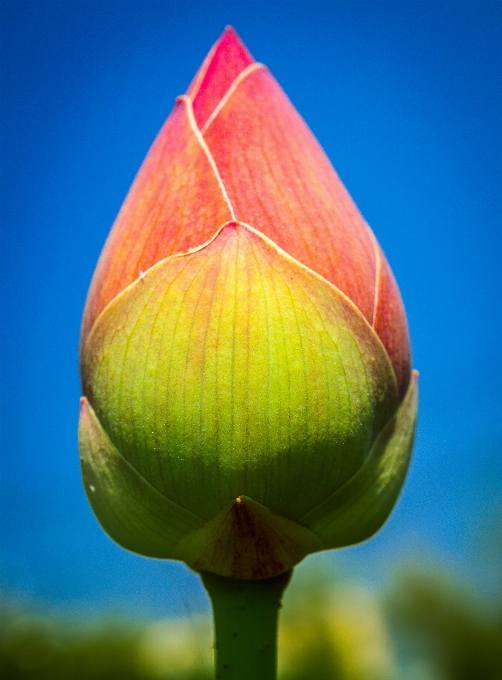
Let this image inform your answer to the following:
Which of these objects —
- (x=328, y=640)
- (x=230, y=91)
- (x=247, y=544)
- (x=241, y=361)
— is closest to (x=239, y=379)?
(x=241, y=361)

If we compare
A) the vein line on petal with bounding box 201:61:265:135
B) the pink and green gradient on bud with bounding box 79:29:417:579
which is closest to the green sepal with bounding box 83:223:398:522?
the pink and green gradient on bud with bounding box 79:29:417:579

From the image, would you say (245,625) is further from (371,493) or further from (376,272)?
(376,272)

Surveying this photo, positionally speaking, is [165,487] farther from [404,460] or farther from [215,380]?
[404,460]

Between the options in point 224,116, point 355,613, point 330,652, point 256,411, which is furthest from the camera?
point 355,613

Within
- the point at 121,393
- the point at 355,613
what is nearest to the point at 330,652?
the point at 355,613

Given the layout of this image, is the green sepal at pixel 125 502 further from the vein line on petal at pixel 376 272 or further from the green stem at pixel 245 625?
the vein line on petal at pixel 376 272

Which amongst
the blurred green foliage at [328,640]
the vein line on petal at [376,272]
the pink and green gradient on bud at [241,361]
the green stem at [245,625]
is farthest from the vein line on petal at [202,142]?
the blurred green foliage at [328,640]

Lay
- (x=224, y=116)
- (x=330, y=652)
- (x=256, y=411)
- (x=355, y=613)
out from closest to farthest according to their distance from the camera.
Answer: (x=256, y=411) → (x=224, y=116) → (x=330, y=652) → (x=355, y=613)
